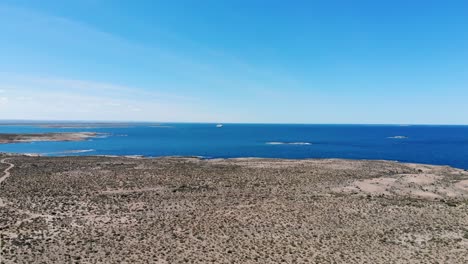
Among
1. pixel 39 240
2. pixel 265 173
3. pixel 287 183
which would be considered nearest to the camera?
pixel 39 240

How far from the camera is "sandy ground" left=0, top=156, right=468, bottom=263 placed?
17.8m

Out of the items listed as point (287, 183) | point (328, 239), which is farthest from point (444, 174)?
point (328, 239)

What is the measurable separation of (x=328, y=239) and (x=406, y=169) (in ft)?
121

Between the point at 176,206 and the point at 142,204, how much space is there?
2.91 meters

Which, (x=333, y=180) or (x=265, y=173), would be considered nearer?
(x=333, y=180)

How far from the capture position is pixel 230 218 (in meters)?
23.9

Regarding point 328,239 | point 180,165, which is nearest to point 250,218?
point 328,239

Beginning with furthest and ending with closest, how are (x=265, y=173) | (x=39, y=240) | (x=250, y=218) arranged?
(x=265, y=173)
(x=250, y=218)
(x=39, y=240)

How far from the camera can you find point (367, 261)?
1709 centimetres

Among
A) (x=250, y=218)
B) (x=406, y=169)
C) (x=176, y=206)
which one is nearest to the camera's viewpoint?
(x=250, y=218)

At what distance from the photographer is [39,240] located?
18984mm

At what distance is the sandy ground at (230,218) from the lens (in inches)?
700

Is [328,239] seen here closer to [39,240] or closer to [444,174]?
[39,240]

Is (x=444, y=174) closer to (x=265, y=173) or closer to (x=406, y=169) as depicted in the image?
(x=406, y=169)
